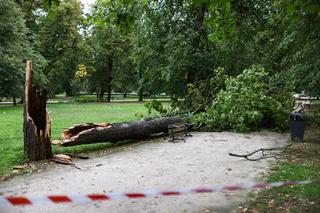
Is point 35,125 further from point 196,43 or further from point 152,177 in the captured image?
point 196,43

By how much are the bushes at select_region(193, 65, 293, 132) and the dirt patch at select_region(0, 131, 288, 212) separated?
3.48m

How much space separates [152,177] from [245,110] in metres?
8.35

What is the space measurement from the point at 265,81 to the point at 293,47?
2.24 m

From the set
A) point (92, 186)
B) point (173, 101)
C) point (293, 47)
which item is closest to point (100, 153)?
point (92, 186)

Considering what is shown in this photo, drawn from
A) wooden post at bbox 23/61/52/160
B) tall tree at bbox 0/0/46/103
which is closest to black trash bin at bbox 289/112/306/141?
wooden post at bbox 23/61/52/160

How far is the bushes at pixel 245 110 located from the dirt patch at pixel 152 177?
3477 mm

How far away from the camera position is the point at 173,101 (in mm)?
18109

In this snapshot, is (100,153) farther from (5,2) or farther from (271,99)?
(5,2)

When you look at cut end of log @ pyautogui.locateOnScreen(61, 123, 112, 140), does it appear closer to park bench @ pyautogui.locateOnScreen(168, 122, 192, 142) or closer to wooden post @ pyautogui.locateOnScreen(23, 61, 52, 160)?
wooden post @ pyautogui.locateOnScreen(23, 61, 52, 160)

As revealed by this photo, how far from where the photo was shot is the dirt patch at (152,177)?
229 inches

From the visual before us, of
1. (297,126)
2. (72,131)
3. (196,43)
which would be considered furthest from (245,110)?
(72,131)

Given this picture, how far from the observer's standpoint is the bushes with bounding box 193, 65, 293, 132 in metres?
15.2

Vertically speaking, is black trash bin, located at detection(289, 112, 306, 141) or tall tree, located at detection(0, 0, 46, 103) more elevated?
tall tree, located at detection(0, 0, 46, 103)

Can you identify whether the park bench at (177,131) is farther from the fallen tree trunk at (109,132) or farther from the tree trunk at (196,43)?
the tree trunk at (196,43)
